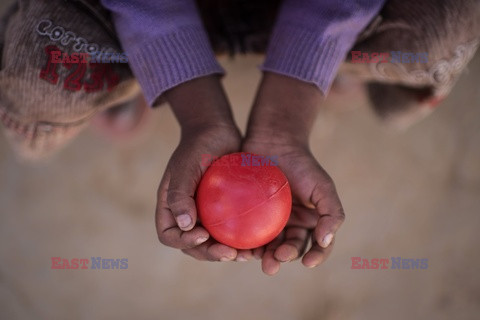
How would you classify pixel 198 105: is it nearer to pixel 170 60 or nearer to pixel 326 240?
pixel 170 60

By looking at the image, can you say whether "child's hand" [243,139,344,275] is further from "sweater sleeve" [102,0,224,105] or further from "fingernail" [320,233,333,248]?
"sweater sleeve" [102,0,224,105]

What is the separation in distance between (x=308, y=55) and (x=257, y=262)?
1085mm

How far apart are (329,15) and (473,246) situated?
1466 mm

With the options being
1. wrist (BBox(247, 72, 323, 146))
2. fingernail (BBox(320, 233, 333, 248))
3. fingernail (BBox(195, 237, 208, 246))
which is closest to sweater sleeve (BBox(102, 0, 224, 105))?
wrist (BBox(247, 72, 323, 146))

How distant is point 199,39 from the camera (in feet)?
4.30

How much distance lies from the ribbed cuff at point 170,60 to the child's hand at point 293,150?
0.68 ft

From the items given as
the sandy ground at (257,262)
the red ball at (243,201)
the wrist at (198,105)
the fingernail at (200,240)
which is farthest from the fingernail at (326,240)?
the sandy ground at (257,262)

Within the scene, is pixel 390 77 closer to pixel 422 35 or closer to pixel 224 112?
pixel 422 35

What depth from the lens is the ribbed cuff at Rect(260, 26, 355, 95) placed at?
4.32 feet

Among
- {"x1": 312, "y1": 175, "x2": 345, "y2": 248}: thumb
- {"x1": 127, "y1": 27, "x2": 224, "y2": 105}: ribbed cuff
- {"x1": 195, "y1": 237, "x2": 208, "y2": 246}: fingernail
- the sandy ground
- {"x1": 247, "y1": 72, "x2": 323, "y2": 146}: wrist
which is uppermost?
{"x1": 127, "y1": 27, "x2": 224, "y2": 105}: ribbed cuff

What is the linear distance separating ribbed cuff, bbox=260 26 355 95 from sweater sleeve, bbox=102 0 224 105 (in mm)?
221

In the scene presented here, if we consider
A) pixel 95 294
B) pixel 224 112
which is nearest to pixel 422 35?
pixel 224 112

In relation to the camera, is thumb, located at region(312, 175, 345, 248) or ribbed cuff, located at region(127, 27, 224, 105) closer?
thumb, located at region(312, 175, 345, 248)

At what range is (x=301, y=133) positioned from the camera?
134 cm
